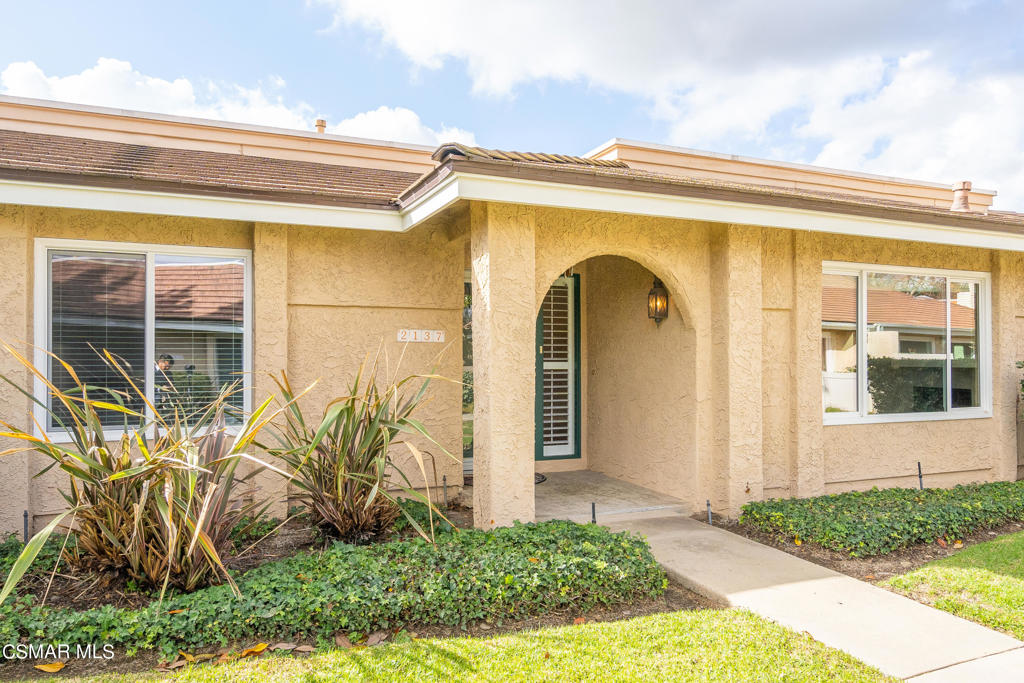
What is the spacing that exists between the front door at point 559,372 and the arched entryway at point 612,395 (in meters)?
0.01

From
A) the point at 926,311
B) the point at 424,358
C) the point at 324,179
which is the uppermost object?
the point at 324,179

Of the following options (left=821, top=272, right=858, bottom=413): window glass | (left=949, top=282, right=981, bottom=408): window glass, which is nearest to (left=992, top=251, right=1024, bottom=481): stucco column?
(left=949, top=282, right=981, bottom=408): window glass

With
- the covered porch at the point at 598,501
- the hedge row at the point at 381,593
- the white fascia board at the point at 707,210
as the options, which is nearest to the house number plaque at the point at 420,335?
the white fascia board at the point at 707,210

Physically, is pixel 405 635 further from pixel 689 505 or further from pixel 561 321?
pixel 561 321

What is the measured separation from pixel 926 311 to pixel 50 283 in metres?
9.92

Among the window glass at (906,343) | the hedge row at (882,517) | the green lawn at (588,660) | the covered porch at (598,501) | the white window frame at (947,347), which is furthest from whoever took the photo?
the window glass at (906,343)

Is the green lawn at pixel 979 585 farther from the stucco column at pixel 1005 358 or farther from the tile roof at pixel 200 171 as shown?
the tile roof at pixel 200 171

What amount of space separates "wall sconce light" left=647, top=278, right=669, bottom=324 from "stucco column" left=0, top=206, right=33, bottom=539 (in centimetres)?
615

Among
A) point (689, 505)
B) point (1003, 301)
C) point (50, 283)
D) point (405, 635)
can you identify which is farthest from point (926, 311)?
point (50, 283)

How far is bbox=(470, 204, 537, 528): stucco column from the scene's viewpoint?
18.5ft

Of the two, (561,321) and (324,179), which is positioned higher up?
(324,179)

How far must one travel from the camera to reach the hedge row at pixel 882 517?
579cm

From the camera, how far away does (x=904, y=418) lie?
8.19 meters

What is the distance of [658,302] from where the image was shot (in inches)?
289
